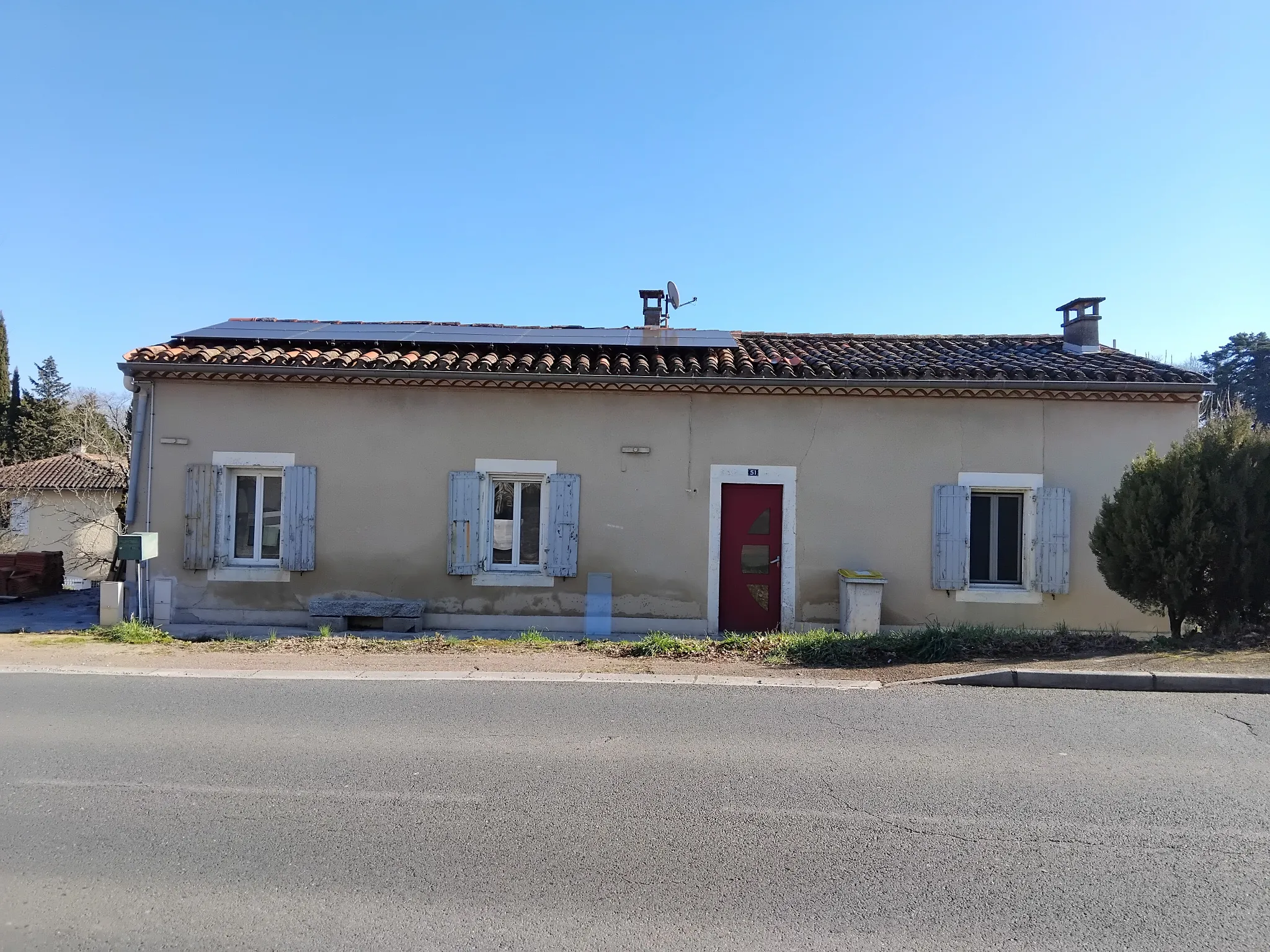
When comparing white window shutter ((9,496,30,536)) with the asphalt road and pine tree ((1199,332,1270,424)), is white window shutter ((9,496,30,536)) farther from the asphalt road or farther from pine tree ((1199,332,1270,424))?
pine tree ((1199,332,1270,424))

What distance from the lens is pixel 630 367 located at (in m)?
10.2

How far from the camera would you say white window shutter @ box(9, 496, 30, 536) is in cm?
2644

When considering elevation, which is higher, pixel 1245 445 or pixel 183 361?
pixel 183 361

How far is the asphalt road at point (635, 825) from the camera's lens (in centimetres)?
305

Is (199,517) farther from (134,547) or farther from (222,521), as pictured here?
(134,547)

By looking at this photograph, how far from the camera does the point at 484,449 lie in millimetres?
10258

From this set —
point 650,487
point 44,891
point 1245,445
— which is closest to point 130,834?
point 44,891

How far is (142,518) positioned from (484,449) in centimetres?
466

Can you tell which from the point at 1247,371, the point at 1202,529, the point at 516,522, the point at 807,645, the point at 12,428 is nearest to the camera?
the point at 1202,529

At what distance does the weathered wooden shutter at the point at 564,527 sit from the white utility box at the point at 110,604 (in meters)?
5.54

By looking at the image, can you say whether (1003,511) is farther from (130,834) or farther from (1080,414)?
(130,834)

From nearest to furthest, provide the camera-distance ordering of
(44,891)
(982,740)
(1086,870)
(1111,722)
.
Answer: (44,891), (1086,870), (982,740), (1111,722)

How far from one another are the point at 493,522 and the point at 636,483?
2000 millimetres

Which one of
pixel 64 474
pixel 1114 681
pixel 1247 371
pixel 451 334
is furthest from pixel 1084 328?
pixel 64 474
